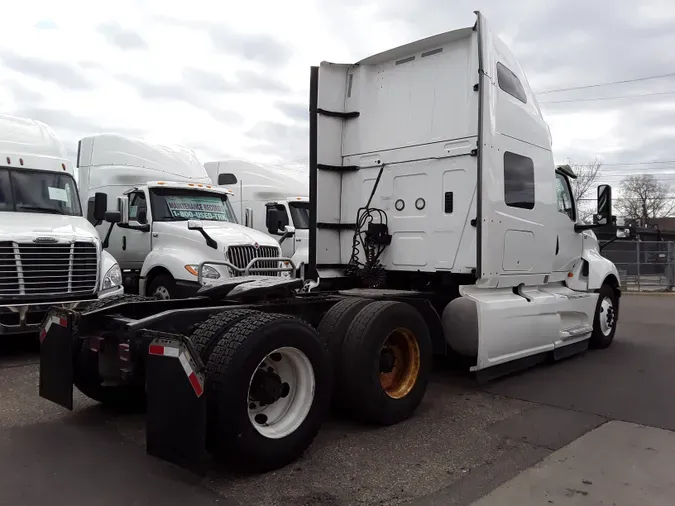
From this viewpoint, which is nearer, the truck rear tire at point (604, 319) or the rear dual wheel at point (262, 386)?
the rear dual wheel at point (262, 386)

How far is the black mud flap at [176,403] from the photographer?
11.2ft

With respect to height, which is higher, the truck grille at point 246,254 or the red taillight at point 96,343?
the truck grille at point 246,254

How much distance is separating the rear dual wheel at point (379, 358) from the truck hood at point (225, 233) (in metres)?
4.59

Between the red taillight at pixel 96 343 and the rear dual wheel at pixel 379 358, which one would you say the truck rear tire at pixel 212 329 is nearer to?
the red taillight at pixel 96 343

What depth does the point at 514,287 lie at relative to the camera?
682 cm

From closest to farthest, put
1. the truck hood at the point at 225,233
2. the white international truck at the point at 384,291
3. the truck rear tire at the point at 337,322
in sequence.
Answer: the white international truck at the point at 384,291, the truck rear tire at the point at 337,322, the truck hood at the point at 225,233

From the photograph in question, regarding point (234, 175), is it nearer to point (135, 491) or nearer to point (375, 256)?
point (375, 256)

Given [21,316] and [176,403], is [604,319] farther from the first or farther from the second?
[21,316]

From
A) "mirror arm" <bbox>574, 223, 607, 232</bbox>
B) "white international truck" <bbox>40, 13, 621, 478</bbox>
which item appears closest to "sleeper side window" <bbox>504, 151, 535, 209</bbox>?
"white international truck" <bbox>40, 13, 621, 478</bbox>

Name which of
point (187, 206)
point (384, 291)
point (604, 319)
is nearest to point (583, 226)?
point (604, 319)

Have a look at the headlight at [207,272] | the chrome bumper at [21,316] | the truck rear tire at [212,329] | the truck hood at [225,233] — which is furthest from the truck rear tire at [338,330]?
the truck hood at [225,233]

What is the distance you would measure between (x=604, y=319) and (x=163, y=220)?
7.57 metres

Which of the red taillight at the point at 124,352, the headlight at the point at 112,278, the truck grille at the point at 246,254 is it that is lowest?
the red taillight at the point at 124,352

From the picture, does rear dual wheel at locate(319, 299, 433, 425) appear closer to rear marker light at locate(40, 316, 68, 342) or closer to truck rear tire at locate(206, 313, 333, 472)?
truck rear tire at locate(206, 313, 333, 472)
